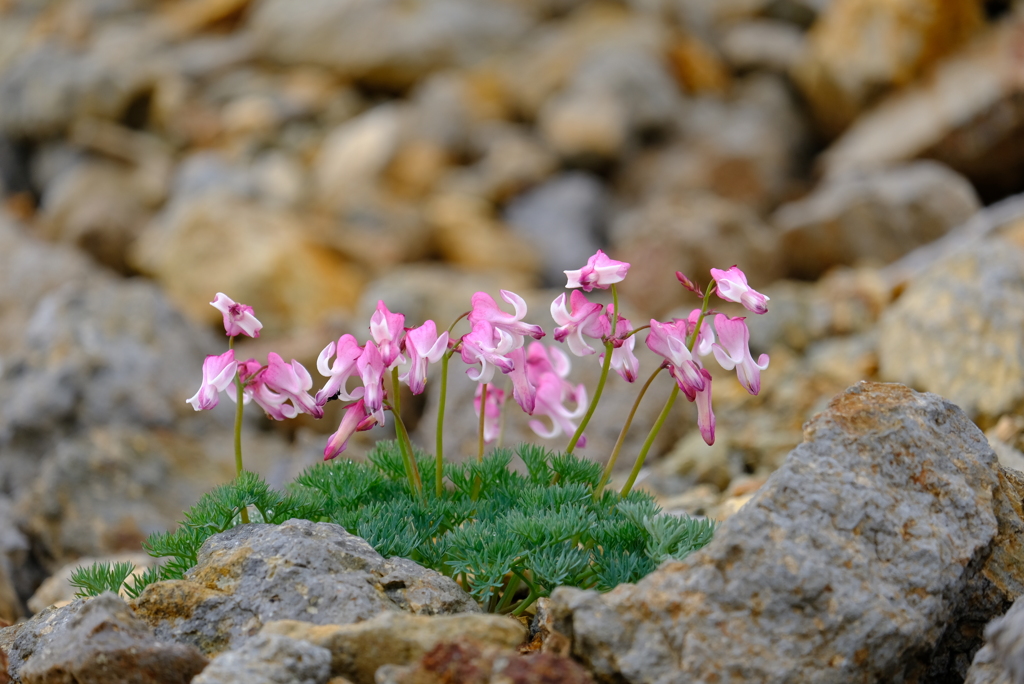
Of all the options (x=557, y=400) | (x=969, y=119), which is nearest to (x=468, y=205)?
(x=969, y=119)

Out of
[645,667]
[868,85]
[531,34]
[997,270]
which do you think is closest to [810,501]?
[645,667]

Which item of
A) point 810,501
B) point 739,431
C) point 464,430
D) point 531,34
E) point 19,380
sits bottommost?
point 739,431

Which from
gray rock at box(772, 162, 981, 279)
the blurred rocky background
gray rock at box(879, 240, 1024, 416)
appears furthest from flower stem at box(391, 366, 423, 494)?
gray rock at box(772, 162, 981, 279)

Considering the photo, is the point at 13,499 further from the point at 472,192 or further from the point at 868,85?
the point at 868,85

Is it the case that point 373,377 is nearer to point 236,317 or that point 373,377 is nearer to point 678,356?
point 236,317

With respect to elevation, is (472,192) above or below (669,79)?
below

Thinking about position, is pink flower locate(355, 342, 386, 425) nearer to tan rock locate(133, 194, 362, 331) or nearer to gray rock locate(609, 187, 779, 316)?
gray rock locate(609, 187, 779, 316)
